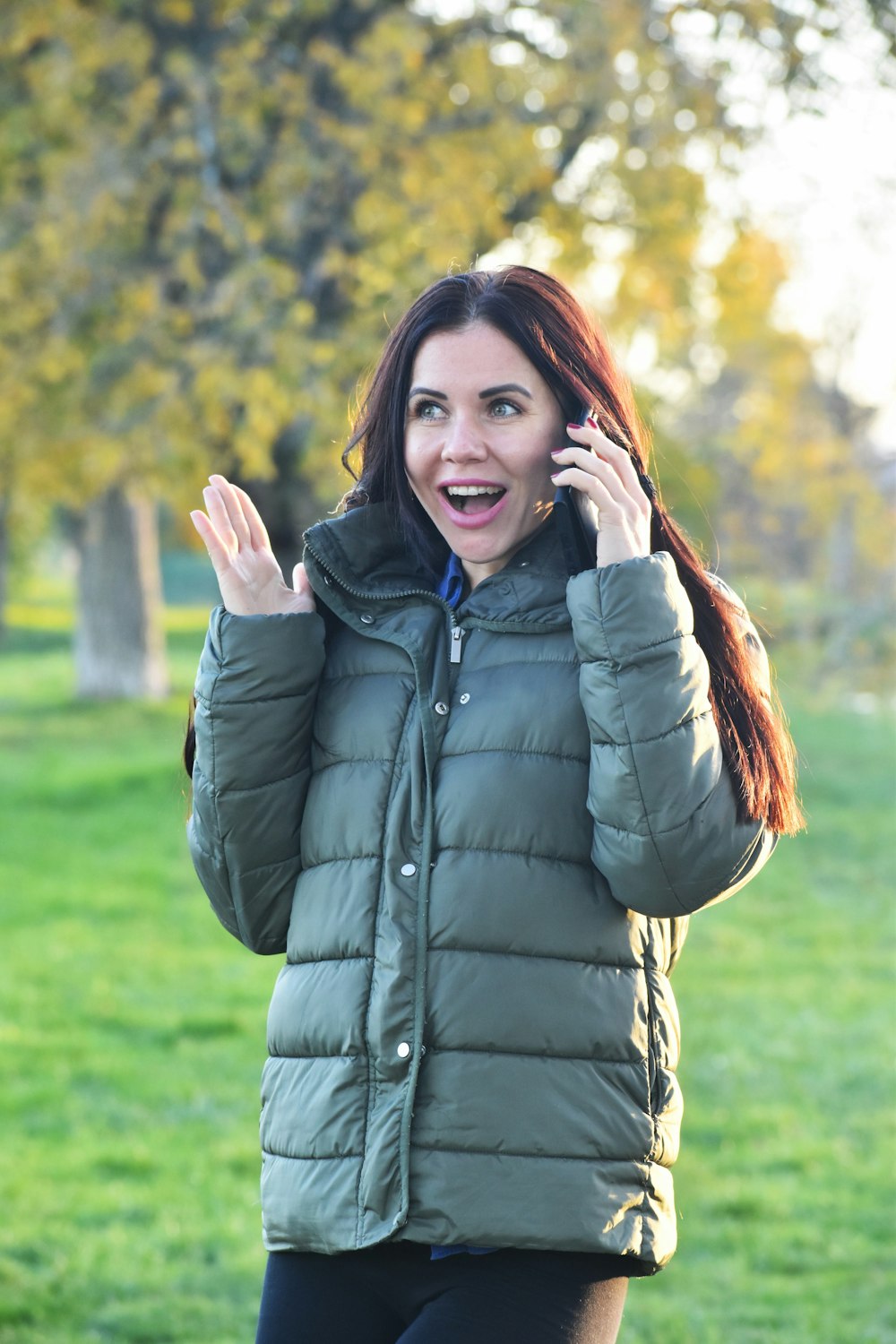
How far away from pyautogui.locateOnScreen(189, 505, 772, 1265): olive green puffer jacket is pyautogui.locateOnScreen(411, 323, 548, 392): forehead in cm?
28

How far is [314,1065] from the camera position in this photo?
233 cm

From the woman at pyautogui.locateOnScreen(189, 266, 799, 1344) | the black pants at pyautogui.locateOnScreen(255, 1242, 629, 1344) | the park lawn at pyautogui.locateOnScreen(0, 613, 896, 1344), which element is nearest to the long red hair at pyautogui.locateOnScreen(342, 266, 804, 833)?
the woman at pyautogui.locateOnScreen(189, 266, 799, 1344)

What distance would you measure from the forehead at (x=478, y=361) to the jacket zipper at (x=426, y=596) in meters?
0.30

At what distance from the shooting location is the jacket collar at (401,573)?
2426mm

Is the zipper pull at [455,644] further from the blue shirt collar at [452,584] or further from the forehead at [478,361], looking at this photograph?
the forehead at [478,361]

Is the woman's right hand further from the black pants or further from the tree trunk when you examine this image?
the tree trunk

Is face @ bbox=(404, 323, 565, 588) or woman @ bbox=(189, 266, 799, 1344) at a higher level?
face @ bbox=(404, 323, 565, 588)

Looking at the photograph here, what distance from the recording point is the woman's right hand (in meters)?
2.60

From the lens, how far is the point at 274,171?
8.53m

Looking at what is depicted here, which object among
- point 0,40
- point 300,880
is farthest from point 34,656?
point 300,880

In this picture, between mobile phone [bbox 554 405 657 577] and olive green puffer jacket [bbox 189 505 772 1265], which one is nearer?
olive green puffer jacket [bbox 189 505 772 1265]

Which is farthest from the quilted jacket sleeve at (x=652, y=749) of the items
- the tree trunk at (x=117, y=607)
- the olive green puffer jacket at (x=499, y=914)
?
the tree trunk at (x=117, y=607)

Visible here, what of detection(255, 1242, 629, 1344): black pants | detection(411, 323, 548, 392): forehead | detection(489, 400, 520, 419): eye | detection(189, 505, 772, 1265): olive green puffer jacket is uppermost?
detection(411, 323, 548, 392): forehead

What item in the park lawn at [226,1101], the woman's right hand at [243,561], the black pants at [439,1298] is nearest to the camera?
the black pants at [439,1298]
